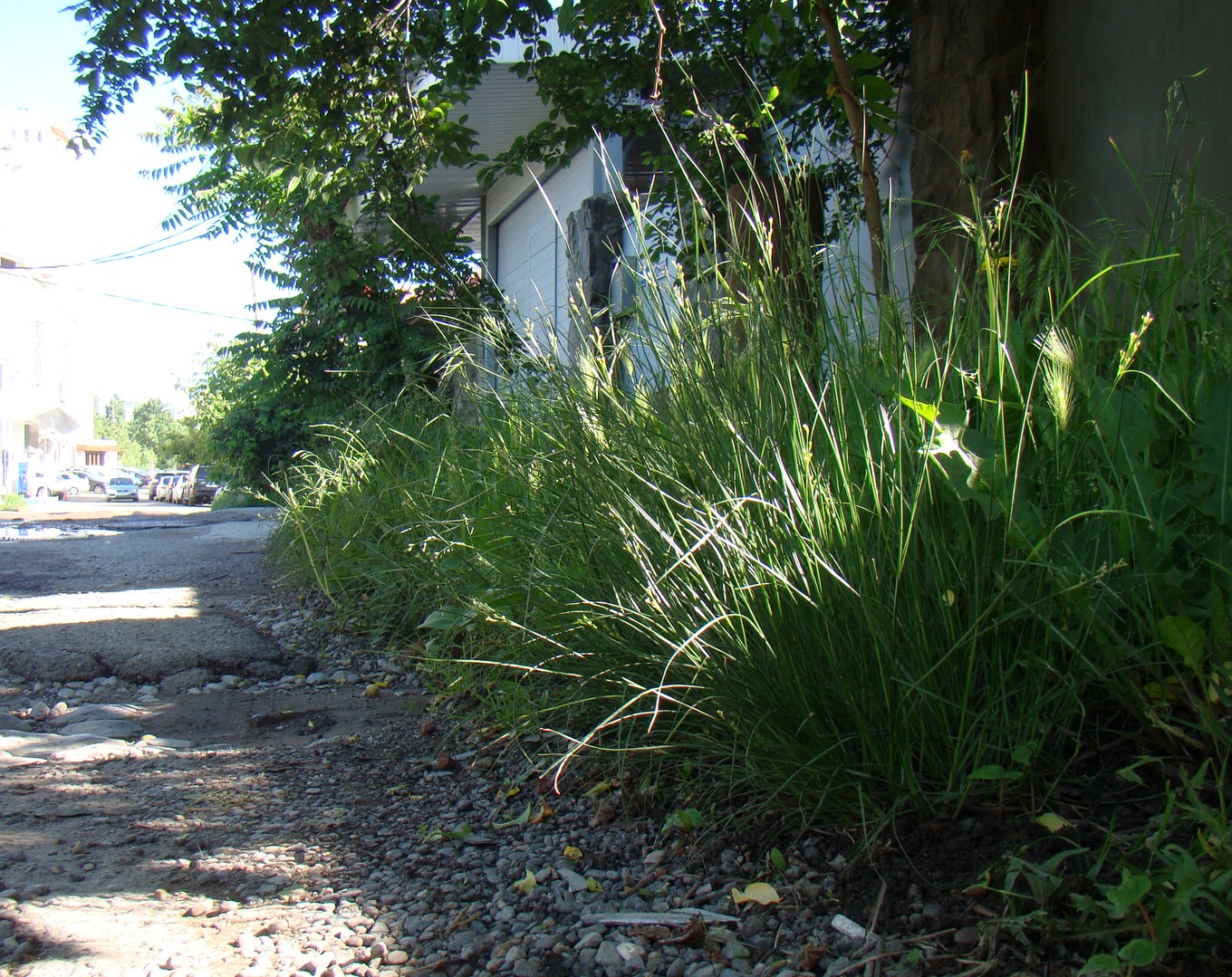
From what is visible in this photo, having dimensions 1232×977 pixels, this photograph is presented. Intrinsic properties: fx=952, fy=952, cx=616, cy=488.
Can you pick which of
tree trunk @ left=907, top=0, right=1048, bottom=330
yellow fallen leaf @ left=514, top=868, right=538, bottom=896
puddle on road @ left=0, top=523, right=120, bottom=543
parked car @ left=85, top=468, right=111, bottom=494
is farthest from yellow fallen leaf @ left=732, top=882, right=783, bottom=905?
parked car @ left=85, top=468, right=111, bottom=494

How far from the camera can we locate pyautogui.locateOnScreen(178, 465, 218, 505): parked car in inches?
1544

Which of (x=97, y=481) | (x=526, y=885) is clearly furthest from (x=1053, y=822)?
(x=97, y=481)

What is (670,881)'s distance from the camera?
1.85 metres

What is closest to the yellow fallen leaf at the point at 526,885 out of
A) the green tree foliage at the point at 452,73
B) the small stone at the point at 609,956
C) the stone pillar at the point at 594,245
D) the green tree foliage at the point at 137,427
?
the small stone at the point at 609,956

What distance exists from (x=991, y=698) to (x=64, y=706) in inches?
132

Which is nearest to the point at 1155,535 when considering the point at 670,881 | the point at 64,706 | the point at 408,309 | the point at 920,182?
the point at 670,881

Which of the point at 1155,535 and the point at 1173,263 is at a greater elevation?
the point at 1173,263

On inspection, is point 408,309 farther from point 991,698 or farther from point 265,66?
point 991,698

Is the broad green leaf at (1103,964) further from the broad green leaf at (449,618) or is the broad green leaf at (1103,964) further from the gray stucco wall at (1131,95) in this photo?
the gray stucco wall at (1131,95)

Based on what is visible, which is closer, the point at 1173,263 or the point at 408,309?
the point at 1173,263

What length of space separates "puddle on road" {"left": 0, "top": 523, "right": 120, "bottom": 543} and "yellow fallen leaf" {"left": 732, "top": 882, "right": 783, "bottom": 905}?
10.7m

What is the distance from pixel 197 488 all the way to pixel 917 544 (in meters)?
41.5

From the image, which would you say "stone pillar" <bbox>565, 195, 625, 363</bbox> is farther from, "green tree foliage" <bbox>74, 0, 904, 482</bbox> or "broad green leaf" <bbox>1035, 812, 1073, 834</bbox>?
"broad green leaf" <bbox>1035, 812, 1073, 834</bbox>

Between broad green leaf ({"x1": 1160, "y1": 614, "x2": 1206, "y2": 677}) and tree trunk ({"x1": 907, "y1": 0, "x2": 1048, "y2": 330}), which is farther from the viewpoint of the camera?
tree trunk ({"x1": 907, "y1": 0, "x2": 1048, "y2": 330})
